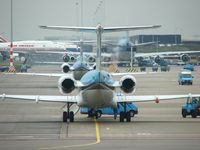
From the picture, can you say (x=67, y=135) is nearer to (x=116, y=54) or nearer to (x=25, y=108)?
(x=25, y=108)

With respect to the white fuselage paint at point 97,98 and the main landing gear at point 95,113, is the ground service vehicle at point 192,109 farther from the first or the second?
the white fuselage paint at point 97,98

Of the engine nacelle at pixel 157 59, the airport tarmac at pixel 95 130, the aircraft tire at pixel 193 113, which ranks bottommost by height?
the airport tarmac at pixel 95 130

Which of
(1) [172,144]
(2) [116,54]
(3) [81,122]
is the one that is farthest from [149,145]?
(2) [116,54]

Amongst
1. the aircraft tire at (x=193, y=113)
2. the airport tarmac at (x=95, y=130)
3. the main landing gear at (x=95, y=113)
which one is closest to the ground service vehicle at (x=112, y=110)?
the main landing gear at (x=95, y=113)

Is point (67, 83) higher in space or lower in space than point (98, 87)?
higher

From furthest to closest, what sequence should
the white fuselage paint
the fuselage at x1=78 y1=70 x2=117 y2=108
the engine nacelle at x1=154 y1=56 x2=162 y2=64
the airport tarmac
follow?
the engine nacelle at x1=154 y1=56 x2=162 y2=64 < the white fuselage paint < the fuselage at x1=78 y1=70 x2=117 y2=108 < the airport tarmac

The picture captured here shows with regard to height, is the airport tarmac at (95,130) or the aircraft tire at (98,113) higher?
the aircraft tire at (98,113)

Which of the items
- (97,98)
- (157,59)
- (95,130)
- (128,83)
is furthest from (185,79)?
(157,59)

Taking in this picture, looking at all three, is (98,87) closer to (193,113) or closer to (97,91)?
(97,91)

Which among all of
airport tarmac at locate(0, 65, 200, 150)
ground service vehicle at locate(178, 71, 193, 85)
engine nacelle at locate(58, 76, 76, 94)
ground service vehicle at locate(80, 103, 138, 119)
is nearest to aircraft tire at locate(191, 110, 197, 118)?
airport tarmac at locate(0, 65, 200, 150)

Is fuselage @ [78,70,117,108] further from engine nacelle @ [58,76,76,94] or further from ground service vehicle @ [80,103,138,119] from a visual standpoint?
ground service vehicle @ [80,103,138,119]

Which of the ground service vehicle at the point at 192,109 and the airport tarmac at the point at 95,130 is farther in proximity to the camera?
the ground service vehicle at the point at 192,109

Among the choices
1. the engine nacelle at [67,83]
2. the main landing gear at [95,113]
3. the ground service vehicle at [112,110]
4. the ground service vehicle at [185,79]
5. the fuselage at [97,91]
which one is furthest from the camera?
the ground service vehicle at [185,79]

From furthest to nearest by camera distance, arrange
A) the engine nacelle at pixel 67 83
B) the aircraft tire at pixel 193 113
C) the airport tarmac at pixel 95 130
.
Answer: the aircraft tire at pixel 193 113, the engine nacelle at pixel 67 83, the airport tarmac at pixel 95 130
